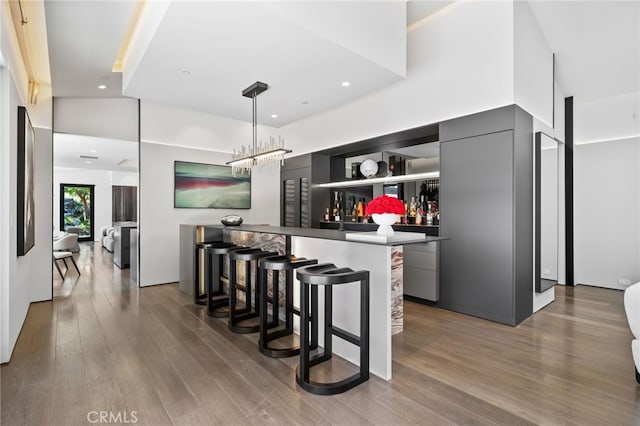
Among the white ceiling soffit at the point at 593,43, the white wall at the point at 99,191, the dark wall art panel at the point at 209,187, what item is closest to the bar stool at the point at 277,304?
the dark wall art panel at the point at 209,187

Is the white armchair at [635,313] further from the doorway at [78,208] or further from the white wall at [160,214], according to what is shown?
the doorway at [78,208]

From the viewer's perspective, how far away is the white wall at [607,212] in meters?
4.79

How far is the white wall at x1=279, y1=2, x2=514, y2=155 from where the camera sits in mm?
3494

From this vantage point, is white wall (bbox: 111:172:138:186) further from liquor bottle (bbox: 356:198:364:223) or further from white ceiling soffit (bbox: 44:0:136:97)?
liquor bottle (bbox: 356:198:364:223)

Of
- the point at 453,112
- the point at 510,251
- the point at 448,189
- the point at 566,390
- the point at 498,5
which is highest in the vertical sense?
the point at 498,5

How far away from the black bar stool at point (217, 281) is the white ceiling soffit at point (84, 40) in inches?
96.9

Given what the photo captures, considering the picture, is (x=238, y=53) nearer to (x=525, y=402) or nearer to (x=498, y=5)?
(x=498, y=5)

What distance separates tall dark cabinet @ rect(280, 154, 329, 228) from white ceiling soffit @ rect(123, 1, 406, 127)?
65.2 inches

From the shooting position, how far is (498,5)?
349 cm

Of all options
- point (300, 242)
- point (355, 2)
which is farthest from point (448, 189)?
point (355, 2)

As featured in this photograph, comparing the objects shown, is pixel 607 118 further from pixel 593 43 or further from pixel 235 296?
pixel 235 296

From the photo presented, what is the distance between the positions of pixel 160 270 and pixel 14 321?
2575 mm

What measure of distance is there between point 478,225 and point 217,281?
3.51 meters

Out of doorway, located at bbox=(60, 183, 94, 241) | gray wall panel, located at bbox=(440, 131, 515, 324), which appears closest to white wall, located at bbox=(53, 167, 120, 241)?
doorway, located at bbox=(60, 183, 94, 241)
